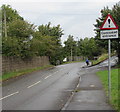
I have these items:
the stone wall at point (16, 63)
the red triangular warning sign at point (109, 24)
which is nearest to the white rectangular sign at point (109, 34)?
the red triangular warning sign at point (109, 24)

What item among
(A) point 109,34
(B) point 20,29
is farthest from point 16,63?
(A) point 109,34

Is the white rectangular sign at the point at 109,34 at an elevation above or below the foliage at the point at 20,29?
below

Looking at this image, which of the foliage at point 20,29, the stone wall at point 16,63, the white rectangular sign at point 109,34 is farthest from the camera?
the foliage at point 20,29

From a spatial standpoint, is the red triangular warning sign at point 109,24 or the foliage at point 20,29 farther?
the foliage at point 20,29

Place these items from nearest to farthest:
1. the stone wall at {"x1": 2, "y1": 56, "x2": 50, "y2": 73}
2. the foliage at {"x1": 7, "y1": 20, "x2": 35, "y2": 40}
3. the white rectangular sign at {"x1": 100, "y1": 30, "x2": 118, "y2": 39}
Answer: the white rectangular sign at {"x1": 100, "y1": 30, "x2": 118, "y2": 39} → the stone wall at {"x1": 2, "y1": 56, "x2": 50, "y2": 73} → the foliage at {"x1": 7, "y1": 20, "x2": 35, "y2": 40}

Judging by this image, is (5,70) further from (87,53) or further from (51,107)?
(87,53)

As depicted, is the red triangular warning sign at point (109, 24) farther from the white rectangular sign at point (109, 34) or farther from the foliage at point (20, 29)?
the foliage at point (20, 29)

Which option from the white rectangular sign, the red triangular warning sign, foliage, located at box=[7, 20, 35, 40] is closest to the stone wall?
foliage, located at box=[7, 20, 35, 40]

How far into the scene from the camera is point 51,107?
9.47m

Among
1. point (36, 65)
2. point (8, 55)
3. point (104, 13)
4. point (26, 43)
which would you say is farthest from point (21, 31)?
point (104, 13)

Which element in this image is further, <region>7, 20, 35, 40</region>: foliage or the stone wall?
<region>7, 20, 35, 40</region>: foliage

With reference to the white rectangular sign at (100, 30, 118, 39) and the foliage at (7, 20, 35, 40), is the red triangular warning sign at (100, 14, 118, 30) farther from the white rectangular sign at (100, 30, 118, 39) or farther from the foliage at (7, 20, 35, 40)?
the foliage at (7, 20, 35, 40)

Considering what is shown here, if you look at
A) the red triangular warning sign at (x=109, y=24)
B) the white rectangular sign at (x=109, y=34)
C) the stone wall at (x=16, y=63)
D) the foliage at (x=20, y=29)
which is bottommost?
the stone wall at (x=16, y=63)

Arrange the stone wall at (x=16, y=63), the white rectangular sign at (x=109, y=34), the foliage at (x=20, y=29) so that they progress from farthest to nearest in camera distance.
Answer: the foliage at (x=20, y=29), the stone wall at (x=16, y=63), the white rectangular sign at (x=109, y=34)
